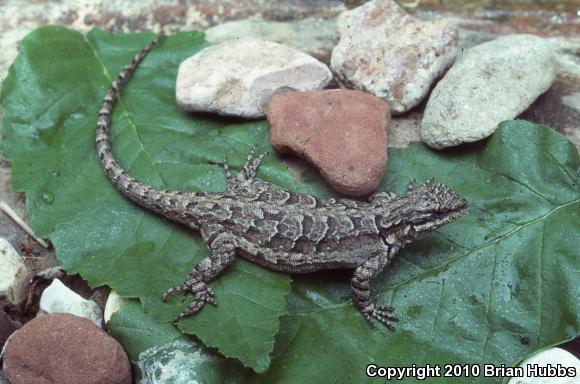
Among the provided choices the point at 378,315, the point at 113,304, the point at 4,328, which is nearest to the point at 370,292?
the point at 378,315

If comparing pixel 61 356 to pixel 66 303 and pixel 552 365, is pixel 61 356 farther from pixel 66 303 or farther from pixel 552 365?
pixel 552 365

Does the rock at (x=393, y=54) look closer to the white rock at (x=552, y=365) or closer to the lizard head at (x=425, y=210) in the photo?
the lizard head at (x=425, y=210)

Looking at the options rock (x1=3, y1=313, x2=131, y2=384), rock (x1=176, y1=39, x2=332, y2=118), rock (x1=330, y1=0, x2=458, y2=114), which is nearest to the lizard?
rock (x1=3, y1=313, x2=131, y2=384)

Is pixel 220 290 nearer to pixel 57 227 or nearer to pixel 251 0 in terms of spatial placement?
pixel 57 227

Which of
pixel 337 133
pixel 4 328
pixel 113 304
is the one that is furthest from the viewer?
pixel 337 133

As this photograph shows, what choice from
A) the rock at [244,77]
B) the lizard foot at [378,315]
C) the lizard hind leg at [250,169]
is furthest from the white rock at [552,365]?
the rock at [244,77]

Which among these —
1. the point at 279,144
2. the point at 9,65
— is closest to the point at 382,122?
the point at 279,144
